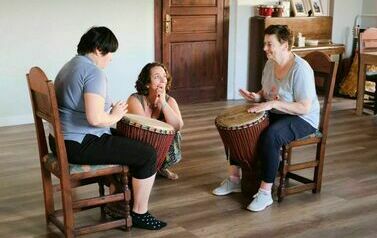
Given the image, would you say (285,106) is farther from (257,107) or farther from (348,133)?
(348,133)

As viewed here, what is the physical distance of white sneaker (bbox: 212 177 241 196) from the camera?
345 centimetres

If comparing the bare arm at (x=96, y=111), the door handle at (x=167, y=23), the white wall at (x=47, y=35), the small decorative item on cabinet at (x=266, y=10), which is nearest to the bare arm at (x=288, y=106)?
the bare arm at (x=96, y=111)

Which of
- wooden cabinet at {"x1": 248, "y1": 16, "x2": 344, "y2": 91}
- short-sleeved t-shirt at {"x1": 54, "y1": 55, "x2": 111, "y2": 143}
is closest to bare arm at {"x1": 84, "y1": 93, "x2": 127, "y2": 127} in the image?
short-sleeved t-shirt at {"x1": 54, "y1": 55, "x2": 111, "y2": 143}

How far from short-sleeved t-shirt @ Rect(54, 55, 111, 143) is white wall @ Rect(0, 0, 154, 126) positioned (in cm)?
282

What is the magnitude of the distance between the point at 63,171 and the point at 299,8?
16.7 feet

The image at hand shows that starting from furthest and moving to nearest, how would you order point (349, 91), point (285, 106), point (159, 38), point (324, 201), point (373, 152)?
point (349, 91), point (159, 38), point (373, 152), point (324, 201), point (285, 106)

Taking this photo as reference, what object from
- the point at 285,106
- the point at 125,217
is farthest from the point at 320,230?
the point at 125,217

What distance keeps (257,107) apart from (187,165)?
1.07m

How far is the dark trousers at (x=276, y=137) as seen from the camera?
10.2 feet

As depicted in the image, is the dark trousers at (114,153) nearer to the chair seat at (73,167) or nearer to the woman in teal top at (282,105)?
the chair seat at (73,167)

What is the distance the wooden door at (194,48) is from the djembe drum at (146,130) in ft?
10.9

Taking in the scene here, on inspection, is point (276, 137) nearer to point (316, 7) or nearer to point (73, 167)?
point (73, 167)

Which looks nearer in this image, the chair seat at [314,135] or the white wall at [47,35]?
the chair seat at [314,135]

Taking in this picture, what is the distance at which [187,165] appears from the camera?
4051 mm
